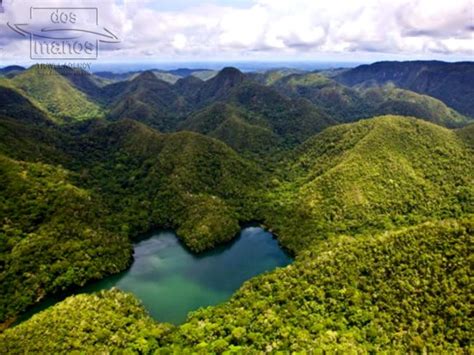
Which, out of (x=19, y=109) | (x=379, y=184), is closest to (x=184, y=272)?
(x=379, y=184)

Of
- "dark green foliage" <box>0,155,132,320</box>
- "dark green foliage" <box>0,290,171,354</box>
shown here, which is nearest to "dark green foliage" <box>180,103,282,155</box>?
"dark green foliage" <box>0,155,132,320</box>

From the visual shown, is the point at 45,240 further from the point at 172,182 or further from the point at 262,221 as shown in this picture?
the point at 262,221

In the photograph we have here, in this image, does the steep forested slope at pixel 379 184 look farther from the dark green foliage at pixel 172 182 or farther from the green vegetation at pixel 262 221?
the dark green foliage at pixel 172 182

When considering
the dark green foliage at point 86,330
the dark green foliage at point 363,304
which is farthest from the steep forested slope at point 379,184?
the dark green foliage at point 86,330

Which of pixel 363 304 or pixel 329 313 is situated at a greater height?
pixel 363 304

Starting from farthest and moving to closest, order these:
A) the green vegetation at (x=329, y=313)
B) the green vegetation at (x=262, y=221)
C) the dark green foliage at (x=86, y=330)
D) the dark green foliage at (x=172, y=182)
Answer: the dark green foliage at (x=172, y=182) < the green vegetation at (x=262, y=221) < the green vegetation at (x=329, y=313) < the dark green foliage at (x=86, y=330)

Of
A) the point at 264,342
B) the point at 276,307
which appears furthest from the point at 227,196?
the point at 264,342
